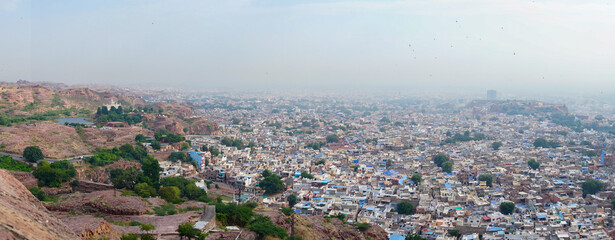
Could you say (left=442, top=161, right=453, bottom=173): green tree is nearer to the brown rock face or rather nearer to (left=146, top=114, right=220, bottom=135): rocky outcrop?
(left=146, top=114, right=220, bottom=135): rocky outcrop

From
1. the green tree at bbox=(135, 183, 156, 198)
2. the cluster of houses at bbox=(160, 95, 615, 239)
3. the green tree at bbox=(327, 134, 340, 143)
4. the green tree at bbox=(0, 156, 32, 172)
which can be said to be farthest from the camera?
the green tree at bbox=(327, 134, 340, 143)

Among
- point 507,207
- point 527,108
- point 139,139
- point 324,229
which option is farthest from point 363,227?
point 527,108

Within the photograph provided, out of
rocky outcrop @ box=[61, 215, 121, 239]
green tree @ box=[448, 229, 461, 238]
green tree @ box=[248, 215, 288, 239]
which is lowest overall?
green tree @ box=[448, 229, 461, 238]

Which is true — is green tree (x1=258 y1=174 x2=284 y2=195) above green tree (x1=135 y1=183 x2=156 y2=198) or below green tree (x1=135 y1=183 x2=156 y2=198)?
below

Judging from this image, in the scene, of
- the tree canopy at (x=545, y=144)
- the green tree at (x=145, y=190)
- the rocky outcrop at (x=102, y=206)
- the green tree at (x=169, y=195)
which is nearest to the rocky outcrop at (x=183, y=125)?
the green tree at (x=145, y=190)

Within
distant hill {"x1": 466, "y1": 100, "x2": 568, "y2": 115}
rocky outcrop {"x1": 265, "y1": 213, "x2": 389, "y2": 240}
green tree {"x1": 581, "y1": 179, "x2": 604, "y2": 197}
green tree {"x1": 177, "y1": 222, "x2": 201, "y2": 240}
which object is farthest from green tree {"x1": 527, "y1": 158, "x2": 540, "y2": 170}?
distant hill {"x1": 466, "y1": 100, "x2": 568, "y2": 115}

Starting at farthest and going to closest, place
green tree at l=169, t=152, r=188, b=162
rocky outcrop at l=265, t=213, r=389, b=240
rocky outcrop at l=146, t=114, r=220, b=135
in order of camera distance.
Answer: rocky outcrop at l=146, t=114, r=220, b=135 < green tree at l=169, t=152, r=188, b=162 < rocky outcrop at l=265, t=213, r=389, b=240
